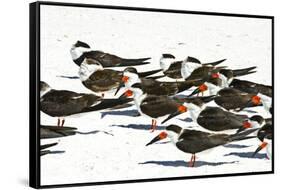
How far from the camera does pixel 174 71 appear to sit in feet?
19.4

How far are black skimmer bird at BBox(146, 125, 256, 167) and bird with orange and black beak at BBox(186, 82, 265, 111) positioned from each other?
0.26m

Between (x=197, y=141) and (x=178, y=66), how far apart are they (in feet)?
2.16

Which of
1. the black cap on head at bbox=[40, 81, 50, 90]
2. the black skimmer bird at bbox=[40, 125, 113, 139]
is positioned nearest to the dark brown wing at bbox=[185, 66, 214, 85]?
the black skimmer bird at bbox=[40, 125, 113, 139]

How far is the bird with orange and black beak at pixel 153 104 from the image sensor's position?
574cm

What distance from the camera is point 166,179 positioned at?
5.88 metres

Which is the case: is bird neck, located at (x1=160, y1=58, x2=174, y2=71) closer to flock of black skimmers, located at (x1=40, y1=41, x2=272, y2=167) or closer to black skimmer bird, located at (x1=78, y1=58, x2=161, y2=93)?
flock of black skimmers, located at (x1=40, y1=41, x2=272, y2=167)

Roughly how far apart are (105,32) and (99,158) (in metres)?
1.00

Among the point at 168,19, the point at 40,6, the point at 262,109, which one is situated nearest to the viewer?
the point at 40,6

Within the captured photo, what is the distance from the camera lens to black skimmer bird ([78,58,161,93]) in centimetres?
555

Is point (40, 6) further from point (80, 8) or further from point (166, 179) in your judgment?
point (166, 179)

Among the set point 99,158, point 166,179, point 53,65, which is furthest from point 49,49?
point 166,179

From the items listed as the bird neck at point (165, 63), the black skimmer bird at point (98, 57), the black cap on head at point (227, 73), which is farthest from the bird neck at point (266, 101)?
the black skimmer bird at point (98, 57)

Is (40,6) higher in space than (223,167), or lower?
higher

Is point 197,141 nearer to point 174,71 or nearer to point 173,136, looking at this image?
point 173,136
